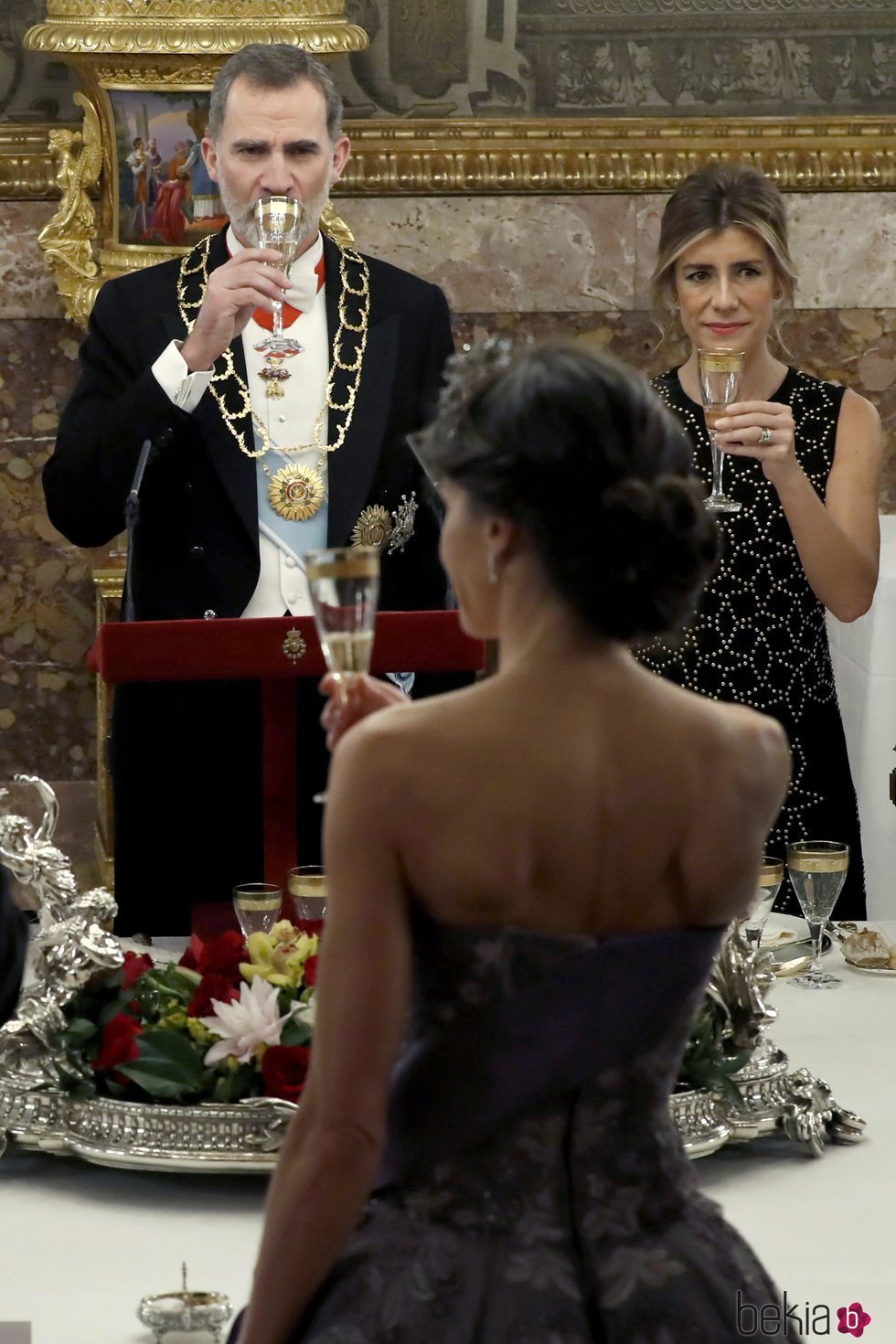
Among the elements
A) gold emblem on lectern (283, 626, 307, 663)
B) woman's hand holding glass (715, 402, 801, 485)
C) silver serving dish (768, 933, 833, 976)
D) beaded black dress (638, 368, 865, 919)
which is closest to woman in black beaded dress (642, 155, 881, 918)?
beaded black dress (638, 368, 865, 919)

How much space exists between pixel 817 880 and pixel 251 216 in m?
1.40

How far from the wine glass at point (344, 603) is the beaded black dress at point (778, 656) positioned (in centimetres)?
198

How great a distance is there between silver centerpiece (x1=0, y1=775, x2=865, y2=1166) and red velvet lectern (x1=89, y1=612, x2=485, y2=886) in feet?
1.58

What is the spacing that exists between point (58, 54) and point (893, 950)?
3427 millimetres

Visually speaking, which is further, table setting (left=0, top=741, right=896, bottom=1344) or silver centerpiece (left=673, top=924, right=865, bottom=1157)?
silver centerpiece (left=673, top=924, right=865, bottom=1157)

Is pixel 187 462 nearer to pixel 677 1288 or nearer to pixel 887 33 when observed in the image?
pixel 677 1288

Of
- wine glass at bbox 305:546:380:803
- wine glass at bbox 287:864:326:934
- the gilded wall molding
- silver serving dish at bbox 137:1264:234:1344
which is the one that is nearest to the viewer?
wine glass at bbox 305:546:380:803

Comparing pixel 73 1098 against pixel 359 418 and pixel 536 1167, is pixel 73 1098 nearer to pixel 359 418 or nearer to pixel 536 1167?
pixel 536 1167

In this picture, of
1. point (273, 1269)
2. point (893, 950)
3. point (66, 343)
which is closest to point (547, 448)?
point (273, 1269)

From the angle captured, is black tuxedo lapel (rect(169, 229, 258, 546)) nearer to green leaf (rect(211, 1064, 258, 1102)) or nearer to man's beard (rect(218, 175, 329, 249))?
man's beard (rect(218, 175, 329, 249))

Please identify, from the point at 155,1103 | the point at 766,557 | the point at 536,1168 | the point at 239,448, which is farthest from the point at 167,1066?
the point at 766,557

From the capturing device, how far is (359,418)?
3.62 metres

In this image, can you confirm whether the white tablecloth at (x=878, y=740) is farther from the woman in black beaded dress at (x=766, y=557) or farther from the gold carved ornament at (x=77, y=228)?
the gold carved ornament at (x=77, y=228)

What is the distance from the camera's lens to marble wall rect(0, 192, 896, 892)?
5711mm
